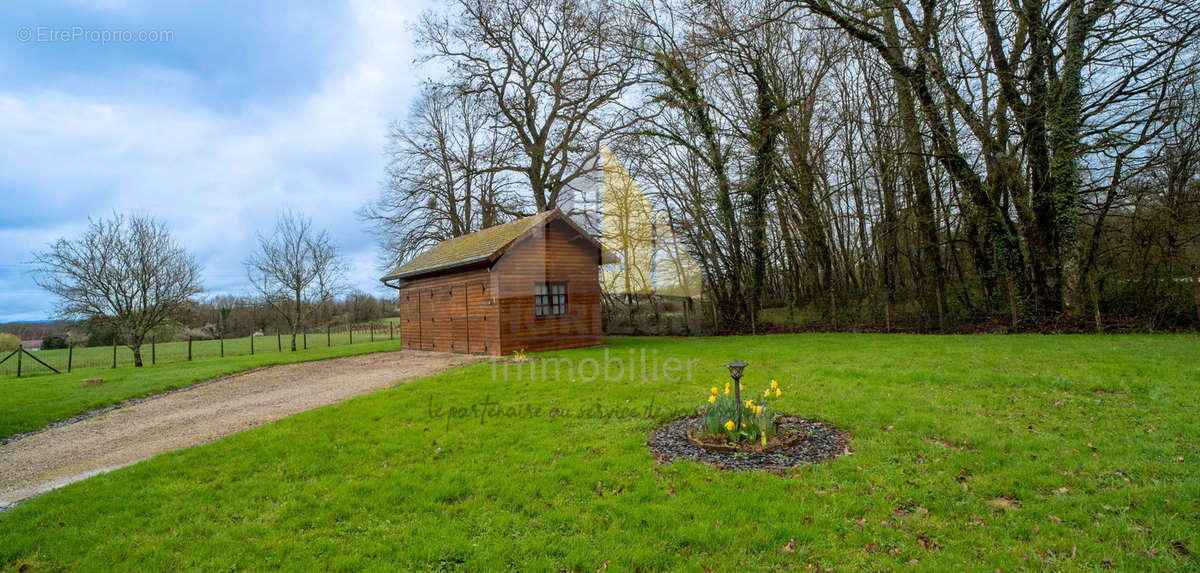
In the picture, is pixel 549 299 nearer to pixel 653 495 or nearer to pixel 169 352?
pixel 653 495

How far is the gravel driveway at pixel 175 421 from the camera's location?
5.86 m

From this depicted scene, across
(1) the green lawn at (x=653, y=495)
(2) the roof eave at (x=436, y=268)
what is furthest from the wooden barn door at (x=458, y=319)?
(1) the green lawn at (x=653, y=495)

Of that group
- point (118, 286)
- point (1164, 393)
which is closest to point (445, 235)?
point (118, 286)

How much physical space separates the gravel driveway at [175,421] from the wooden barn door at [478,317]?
108 centimetres

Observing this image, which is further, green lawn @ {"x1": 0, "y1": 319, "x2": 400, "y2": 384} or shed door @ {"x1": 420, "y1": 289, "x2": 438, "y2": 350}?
green lawn @ {"x1": 0, "y1": 319, "x2": 400, "y2": 384}

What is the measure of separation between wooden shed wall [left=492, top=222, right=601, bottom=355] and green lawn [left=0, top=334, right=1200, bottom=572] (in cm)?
A: 747

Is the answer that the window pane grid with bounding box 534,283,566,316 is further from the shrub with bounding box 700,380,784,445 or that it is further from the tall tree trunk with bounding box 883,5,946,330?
Result: the tall tree trunk with bounding box 883,5,946,330

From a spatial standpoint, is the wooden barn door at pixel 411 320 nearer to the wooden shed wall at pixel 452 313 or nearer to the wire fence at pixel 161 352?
the wooden shed wall at pixel 452 313

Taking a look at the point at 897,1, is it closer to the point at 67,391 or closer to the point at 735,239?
the point at 735,239

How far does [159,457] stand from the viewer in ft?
19.0

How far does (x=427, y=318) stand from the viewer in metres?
17.9

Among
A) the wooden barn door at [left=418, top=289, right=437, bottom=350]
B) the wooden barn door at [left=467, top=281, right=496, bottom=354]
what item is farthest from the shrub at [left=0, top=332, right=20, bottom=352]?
the wooden barn door at [left=467, top=281, right=496, bottom=354]

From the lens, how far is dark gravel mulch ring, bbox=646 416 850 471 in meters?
4.84

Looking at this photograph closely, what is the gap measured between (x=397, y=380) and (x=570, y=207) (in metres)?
13.8
